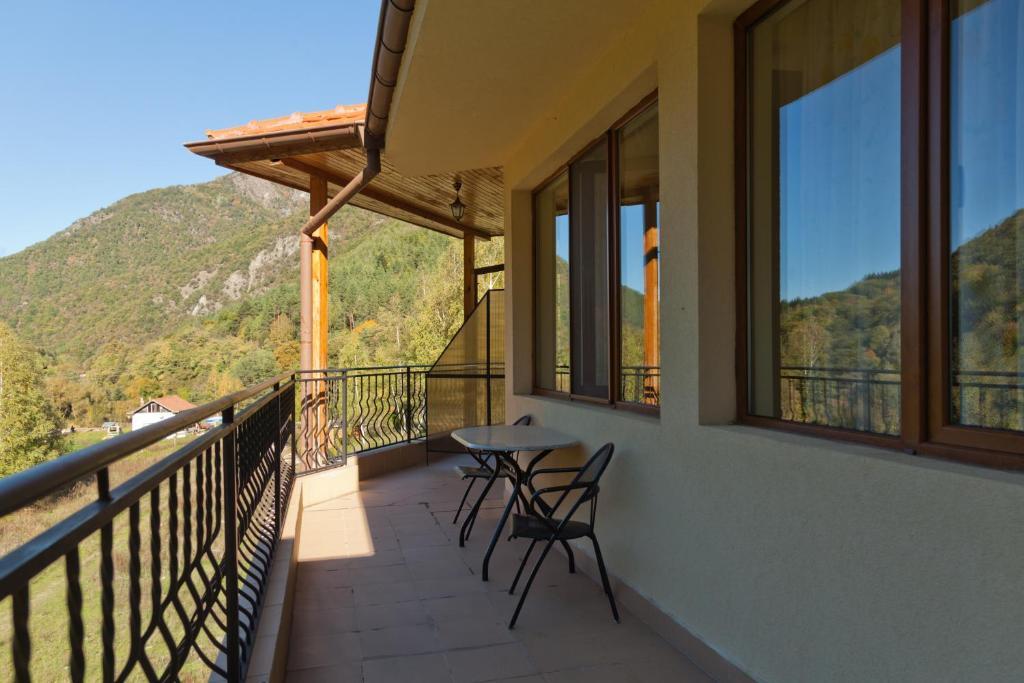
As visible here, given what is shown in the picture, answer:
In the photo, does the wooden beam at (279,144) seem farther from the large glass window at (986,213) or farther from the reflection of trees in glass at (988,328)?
the reflection of trees in glass at (988,328)

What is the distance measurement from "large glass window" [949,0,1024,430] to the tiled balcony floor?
1.39 m

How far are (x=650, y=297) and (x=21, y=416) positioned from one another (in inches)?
1201

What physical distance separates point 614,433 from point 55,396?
116 ft

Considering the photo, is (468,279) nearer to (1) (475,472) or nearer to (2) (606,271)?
(1) (475,472)

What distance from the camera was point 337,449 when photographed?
→ 6.12m

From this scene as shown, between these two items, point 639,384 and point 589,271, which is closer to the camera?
point 639,384

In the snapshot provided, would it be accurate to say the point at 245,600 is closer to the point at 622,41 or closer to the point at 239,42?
the point at 622,41

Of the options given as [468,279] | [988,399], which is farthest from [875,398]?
[468,279]

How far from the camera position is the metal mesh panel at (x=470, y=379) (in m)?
6.82

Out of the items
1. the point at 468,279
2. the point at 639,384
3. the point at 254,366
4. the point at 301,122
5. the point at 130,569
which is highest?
the point at 301,122

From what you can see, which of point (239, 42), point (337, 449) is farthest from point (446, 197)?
point (239, 42)

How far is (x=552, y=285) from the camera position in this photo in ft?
14.8

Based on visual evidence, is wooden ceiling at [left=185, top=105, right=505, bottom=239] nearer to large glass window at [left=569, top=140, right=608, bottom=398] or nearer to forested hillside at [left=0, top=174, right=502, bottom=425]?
large glass window at [left=569, top=140, right=608, bottom=398]

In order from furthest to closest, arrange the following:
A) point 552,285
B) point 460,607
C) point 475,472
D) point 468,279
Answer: point 468,279
point 552,285
point 475,472
point 460,607
